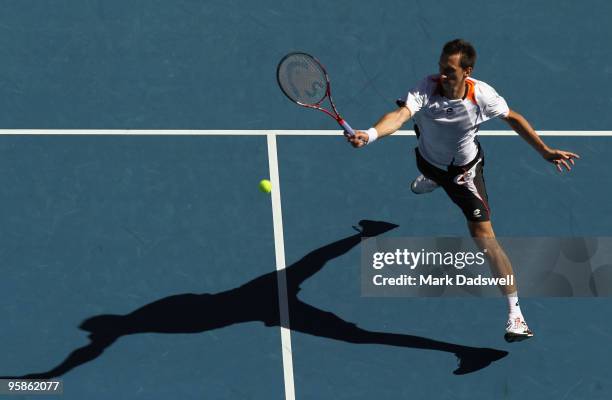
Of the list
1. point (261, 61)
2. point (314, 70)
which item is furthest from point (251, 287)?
point (261, 61)

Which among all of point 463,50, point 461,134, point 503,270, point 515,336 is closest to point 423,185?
point 461,134

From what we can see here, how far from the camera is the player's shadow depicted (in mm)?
11172

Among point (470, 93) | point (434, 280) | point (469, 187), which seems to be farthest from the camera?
point (434, 280)

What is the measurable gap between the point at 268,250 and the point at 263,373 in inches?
56.9

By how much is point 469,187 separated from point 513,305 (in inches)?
46.1

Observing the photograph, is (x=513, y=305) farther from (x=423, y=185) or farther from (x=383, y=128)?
(x=383, y=128)

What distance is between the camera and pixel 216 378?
11.0m

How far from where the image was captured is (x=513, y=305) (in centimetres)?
1112

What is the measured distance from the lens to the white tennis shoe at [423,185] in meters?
12.2

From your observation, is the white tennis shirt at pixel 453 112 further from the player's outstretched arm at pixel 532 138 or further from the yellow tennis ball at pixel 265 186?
the yellow tennis ball at pixel 265 186

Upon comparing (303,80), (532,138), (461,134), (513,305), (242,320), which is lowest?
(513,305)

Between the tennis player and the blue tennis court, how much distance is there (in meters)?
0.77

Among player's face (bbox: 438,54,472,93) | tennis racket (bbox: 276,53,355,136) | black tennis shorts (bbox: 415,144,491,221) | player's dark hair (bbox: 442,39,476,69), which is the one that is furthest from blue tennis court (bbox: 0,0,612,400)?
player's dark hair (bbox: 442,39,476,69)

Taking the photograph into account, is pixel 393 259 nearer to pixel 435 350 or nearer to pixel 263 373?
pixel 435 350
